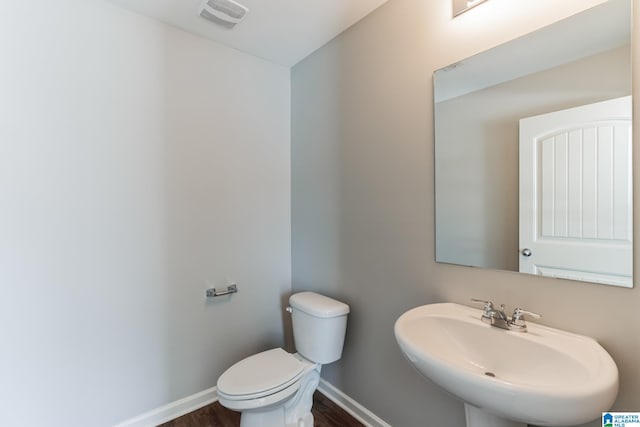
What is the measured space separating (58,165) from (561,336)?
7.15 ft

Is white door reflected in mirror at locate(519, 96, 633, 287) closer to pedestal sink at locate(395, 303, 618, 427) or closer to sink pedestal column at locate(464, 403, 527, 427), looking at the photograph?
pedestal sink at locate(395, 303, 618, 427)

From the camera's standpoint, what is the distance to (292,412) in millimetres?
1562

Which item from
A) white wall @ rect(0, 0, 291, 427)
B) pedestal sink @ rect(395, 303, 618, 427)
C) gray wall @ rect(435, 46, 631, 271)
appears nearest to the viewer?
pedestal sink @ rect(395, 303, 618, 427)

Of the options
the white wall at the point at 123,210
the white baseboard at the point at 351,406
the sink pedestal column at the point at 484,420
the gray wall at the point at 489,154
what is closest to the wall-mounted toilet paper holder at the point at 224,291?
the white wall at the point at 123,210

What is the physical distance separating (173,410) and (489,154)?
215cm

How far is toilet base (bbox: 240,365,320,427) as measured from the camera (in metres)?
1.42

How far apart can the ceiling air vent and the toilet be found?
1.64 meters

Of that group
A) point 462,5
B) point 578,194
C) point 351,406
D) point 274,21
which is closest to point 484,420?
point 578,194

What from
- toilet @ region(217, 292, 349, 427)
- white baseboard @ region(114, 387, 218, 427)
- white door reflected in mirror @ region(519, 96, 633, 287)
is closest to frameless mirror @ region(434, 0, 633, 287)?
white door reflected in mirror @ region(519, 96, 633, 287)

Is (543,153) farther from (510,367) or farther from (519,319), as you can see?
(510,367)

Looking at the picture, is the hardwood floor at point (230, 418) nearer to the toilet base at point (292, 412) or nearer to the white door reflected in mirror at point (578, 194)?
the toilet base at point (292, 412)

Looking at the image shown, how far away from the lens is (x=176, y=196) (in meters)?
1.71

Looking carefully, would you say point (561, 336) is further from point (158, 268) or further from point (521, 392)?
point (158, 268)

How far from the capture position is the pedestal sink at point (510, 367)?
0.70 metres
